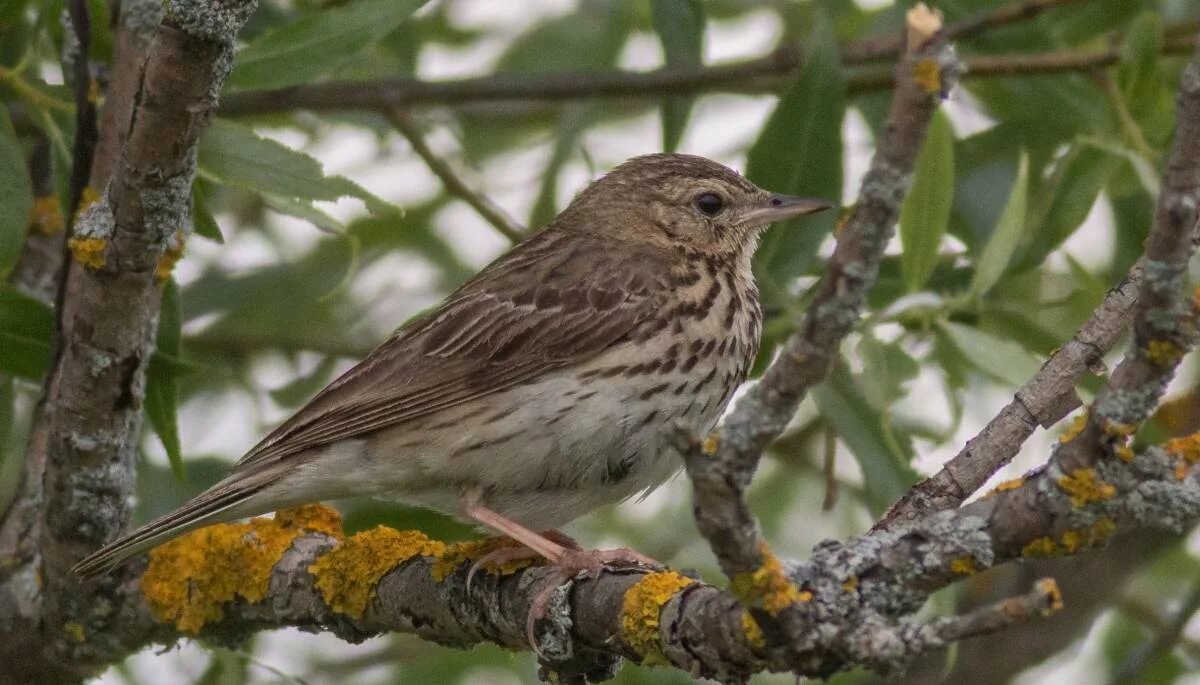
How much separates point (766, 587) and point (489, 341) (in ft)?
8.44

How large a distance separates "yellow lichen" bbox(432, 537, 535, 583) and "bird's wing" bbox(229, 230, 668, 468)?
61cm

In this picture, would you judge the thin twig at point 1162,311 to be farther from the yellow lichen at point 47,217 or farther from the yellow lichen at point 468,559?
the yellow lichen at point 47,217

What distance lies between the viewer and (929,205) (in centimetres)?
488

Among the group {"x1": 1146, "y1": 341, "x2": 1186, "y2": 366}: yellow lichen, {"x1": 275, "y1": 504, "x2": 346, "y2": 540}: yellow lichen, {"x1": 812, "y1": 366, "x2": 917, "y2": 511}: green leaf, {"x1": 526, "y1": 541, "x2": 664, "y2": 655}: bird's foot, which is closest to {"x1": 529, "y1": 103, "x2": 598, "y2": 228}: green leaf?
{"x1": 812, "y1": 366, "x2": 917, "y2": 511}: green leaf

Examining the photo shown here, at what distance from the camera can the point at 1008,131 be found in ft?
19.7

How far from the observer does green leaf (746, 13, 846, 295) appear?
17.5 ft

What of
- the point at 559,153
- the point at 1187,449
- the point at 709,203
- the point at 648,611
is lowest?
the point at 1187,449

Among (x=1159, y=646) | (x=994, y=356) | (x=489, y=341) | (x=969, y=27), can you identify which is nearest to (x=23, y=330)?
(x=489, y=341)

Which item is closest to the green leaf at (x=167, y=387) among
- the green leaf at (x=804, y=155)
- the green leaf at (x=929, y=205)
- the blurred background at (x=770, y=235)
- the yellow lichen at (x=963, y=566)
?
the blurred background at (x=770, y=235)

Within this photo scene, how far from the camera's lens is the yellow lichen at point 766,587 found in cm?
284

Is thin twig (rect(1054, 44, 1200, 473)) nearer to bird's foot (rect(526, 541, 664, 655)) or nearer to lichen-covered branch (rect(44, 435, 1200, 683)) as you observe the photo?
lichen-covered branch (rect(44, 435, 1200, 683))

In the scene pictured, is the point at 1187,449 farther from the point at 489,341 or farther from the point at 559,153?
the point at 559,153

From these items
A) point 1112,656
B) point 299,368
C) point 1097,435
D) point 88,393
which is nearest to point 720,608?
point 1097,435

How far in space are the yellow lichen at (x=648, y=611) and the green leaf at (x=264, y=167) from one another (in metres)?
1.58
